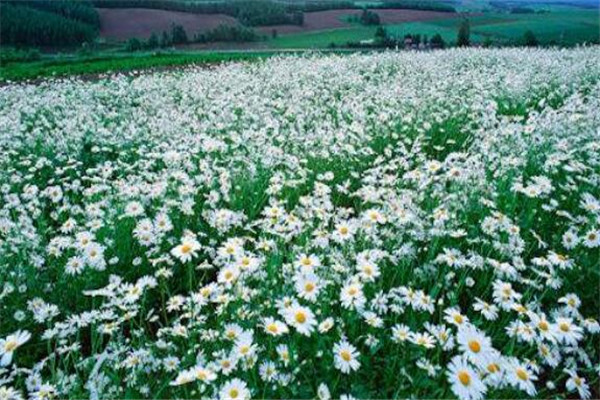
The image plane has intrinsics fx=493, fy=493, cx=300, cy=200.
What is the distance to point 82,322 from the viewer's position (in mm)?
3010

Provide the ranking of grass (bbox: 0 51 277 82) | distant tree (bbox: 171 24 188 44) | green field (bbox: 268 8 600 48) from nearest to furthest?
grass (bbox: 0 51 277 82) < distant tree (bbox: 171 24 188 44) < green field (bbox: 268 8 600 48)

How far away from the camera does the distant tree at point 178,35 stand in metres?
45.2

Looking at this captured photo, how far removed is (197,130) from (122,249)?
4571mm

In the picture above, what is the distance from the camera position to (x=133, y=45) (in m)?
43.0

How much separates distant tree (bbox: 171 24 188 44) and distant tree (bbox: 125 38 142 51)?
3.19m

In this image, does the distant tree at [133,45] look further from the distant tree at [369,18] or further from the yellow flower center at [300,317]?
the yellow flower center at [300,317]

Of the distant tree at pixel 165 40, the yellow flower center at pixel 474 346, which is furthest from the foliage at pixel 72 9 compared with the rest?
the yellow flower center at pixel 474 346

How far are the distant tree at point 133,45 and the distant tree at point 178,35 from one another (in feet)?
10.5

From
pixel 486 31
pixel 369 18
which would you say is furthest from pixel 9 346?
pixel 369 18

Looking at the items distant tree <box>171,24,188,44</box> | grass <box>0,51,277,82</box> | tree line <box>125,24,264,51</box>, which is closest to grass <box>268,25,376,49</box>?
tree line <box>125,24,264,51</box>

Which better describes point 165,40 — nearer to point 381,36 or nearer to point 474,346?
point 381,36

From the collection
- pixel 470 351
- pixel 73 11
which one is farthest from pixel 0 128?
pixel 73 11

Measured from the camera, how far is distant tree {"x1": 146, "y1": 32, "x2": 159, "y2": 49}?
144ft

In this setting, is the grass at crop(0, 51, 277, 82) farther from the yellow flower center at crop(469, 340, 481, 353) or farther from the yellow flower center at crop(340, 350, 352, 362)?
the yellow flower center at crop(469, 340, 481, 353)
